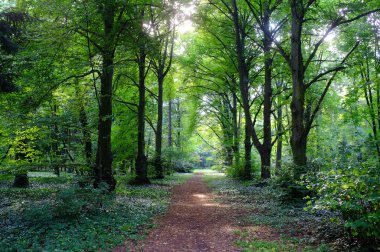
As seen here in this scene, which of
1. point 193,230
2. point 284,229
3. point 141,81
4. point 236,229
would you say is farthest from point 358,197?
point 141,81

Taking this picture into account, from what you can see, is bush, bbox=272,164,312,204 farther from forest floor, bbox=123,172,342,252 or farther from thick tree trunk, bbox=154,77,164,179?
thick tree trunk, bbox=154,77,164,179

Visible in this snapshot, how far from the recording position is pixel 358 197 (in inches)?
187

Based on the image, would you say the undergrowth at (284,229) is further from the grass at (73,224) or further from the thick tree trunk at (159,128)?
the thick tree trunk at (159,128)

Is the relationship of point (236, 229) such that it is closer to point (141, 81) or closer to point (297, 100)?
point (297, 100)

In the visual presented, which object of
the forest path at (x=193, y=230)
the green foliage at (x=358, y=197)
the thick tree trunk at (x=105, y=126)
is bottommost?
the forest path at (x=193, y=230)

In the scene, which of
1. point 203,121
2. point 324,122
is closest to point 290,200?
point 324,122

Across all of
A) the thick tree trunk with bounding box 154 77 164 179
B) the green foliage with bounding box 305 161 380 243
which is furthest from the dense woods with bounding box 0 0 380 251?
the thick tree trunk with bounding box 154 77 164 179

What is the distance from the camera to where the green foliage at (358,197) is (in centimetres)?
448

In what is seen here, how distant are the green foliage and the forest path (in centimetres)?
229

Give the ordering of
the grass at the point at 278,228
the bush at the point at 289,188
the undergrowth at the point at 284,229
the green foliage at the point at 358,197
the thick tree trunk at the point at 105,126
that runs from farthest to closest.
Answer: the thick tree trunk at the point at 105,126
the bush at the point at 289,188
the grass at the point at 278,228
the undergrowth at the point at 284,229
the green foliage at the point at 358,197

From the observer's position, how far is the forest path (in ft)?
20.5

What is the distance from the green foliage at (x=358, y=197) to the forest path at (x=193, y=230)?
229 centimetres

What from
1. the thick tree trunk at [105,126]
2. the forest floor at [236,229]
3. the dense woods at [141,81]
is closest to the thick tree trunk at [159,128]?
the dense woods at [141,81]

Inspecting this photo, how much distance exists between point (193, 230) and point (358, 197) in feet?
14.2
